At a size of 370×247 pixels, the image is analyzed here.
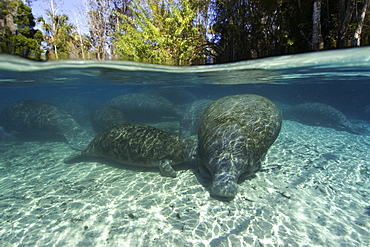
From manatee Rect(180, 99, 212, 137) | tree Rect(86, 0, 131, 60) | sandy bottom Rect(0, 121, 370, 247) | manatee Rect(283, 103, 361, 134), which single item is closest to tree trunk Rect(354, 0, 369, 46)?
manatee Rect(283, 103, 361, 134)

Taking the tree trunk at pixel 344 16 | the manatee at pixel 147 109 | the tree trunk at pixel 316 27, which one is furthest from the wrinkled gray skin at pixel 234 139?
the tree trunk at pixel 344 16

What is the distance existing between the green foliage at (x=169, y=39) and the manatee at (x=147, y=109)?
248cm

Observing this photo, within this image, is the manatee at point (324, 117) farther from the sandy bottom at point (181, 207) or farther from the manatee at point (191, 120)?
the manatee at point (191, 120)

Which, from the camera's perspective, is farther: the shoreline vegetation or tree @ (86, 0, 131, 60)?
tree @ (86, 0, 131, 60)

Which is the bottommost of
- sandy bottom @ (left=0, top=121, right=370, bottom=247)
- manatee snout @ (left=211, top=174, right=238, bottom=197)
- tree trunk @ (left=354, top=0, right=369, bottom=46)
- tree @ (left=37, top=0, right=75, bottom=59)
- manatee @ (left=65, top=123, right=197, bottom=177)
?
sandy bottom @ (left=0, top=121, right=370, bottom=247)

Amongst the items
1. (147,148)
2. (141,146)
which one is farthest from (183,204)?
(141,146)

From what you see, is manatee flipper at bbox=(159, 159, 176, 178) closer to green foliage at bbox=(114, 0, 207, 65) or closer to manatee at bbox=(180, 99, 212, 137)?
manatee at bbox=(180, 99, 212, 137)

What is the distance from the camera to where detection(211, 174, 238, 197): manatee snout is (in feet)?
14.7

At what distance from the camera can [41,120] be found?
10.1m

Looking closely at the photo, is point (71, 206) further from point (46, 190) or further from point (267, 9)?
point (267, 9)

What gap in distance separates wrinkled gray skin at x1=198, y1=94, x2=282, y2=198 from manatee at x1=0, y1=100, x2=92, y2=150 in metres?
6.49

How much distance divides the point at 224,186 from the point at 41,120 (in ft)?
32.2

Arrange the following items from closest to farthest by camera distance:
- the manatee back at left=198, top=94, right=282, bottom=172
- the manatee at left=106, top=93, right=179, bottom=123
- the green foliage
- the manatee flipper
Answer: the manatee back at left=198, top=94, right=282, bottom=172 → the manatee flipper → the green foliage → the manatee at left=106, top=93, right=179, bottom=123

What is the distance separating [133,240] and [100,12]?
24.3m
